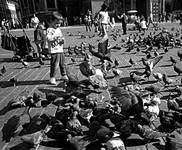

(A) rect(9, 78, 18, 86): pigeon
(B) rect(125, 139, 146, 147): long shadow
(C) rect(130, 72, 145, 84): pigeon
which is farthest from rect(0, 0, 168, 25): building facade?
(B) rect(125, 139, 146, 147): long shadow

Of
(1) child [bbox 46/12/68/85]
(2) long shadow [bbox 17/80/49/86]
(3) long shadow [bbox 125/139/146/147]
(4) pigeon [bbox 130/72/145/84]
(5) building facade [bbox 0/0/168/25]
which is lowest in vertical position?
(3) long shadow [bbox 125/139/146/147]

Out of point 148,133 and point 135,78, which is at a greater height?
point 135,78

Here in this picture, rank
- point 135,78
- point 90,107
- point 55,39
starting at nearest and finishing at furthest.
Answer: point 90,107 < point 135,78 < point 55,39

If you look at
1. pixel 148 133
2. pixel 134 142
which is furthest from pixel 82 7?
pixel 148 133

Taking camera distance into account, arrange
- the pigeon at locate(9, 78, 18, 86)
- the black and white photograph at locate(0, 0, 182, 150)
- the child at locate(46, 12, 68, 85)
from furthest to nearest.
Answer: the pigeon at locate(9, 78, 18, 86), the child at locate(46, 12, 68, 85), the black and white photograph at locate(0, 0, 182, 150)

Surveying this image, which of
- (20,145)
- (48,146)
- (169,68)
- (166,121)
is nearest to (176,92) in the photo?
(166,121)

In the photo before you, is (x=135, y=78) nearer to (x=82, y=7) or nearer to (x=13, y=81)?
(x=13, y=81)

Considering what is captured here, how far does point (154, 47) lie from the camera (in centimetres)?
1196

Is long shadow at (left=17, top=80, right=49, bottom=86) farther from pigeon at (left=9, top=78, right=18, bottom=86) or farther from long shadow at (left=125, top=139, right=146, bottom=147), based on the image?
long shadow at (left=125, top=139, right=146, bottom=147)

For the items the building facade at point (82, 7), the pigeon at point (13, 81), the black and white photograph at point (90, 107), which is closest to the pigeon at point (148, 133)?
the black and white photograph at point (90, 107)

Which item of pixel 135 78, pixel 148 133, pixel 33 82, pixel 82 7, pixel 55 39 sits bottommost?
pixel 33 82

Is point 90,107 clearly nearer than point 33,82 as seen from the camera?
Yes

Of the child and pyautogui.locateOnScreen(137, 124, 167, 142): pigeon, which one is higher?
the child

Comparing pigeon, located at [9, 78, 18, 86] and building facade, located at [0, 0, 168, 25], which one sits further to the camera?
building facade, located at [0, 0, 168, 25]
